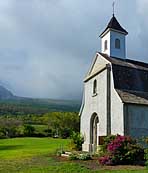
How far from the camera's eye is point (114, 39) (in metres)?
30.9

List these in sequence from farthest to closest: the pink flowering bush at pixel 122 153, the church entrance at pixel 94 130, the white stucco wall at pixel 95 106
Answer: the church entrance at pixel 94 130 < the white stucco wall at pixel 95 106 < the pink flowering bush at pixel 122 153

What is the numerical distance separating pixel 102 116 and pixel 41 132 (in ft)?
175

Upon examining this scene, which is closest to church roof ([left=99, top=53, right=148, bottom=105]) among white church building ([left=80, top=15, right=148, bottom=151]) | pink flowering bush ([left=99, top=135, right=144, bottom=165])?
white church building ([left=80, top=15, right=148, bottom=151])

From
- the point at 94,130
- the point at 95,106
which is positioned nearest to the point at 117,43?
the point at 95,106

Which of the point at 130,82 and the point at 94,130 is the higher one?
the point at 130,82

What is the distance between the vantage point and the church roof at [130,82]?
24.3m

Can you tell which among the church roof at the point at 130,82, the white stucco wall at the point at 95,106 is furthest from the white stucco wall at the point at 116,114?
the white stucco wall at the point at 95,106

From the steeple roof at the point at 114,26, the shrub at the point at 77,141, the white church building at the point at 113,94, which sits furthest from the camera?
the steeple roof at the point at 114,26

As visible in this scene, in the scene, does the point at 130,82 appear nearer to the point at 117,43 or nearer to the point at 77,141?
the point at 117,43

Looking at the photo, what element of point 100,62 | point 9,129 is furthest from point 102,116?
point 9,129

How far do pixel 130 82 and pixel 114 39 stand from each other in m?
6.58

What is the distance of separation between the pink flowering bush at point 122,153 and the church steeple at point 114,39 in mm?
12936

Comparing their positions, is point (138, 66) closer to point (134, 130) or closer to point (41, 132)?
point (134, 130)

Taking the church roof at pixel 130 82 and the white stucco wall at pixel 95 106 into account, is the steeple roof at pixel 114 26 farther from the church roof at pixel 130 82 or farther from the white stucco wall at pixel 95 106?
the white stucco wall at pixel 95 106
